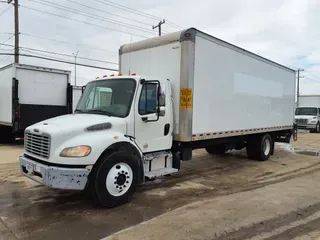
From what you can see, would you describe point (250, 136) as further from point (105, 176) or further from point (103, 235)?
point (103, 235)

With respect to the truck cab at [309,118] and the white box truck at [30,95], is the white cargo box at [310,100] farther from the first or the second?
the white box truck at [30,95]

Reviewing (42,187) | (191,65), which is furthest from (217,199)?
(42,187)

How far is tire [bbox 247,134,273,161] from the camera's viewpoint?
10.1 metres

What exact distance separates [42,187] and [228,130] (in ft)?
15.9

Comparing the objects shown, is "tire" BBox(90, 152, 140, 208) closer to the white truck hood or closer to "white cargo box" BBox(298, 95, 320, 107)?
the white truck hood

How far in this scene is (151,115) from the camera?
5.83m

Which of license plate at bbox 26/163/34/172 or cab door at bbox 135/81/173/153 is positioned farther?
cab door at bbox 135/81/173/153

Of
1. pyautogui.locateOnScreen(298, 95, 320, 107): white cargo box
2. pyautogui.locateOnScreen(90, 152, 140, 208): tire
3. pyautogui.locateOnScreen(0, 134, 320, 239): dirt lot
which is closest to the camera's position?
pyautogui.locateOnScreen(0, 134, 320, 239): dirt lot

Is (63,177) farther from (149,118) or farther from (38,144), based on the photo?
(149,118)

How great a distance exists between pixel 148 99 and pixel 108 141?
4.24 feet

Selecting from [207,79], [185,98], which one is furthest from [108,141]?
[207,79]

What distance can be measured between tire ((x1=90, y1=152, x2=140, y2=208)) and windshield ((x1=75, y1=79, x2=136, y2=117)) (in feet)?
2.90

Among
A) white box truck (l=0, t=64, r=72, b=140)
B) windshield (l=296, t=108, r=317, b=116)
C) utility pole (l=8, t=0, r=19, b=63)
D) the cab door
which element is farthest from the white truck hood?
windshield (l=296, t=108, r=317, b=116)

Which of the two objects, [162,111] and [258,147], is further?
[258,147]
